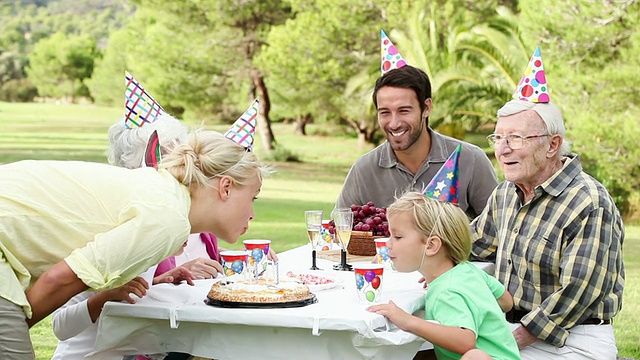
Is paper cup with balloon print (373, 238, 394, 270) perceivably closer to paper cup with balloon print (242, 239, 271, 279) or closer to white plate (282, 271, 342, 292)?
white plate (282, 271, 342, 292)

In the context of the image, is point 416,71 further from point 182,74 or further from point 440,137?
point 182,74

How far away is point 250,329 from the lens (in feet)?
9.33

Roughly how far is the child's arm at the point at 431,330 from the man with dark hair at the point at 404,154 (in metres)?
1.88

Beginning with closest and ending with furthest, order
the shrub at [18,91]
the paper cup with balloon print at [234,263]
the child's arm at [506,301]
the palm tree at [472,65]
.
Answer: the paper cup with balloon print at [234,263]
the child's arm at [506,301]
the palm tree at [472,65]
the shrub at [18,91]

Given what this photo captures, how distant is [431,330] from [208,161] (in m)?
0.88

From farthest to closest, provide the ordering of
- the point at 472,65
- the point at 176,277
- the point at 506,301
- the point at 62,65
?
the point at 62,65, the point at 472,65, the point at 506,301, the point at 176,277

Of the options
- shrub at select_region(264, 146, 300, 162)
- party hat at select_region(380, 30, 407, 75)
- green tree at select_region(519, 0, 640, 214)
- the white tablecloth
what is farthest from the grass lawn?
the white tablecloth

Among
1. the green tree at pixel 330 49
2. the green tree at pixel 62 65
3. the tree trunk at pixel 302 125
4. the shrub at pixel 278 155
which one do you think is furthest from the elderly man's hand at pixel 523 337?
the green tree at pixel 62 65

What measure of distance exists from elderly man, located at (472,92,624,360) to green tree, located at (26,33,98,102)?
167 ft

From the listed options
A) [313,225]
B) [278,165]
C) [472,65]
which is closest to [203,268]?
[313,225]

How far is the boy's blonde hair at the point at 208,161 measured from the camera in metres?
2.84

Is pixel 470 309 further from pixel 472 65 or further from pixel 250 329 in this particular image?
pixel 472 65

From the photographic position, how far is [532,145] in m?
3.62

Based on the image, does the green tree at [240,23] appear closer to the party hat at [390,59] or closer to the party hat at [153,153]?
the party hat at [390,59]
